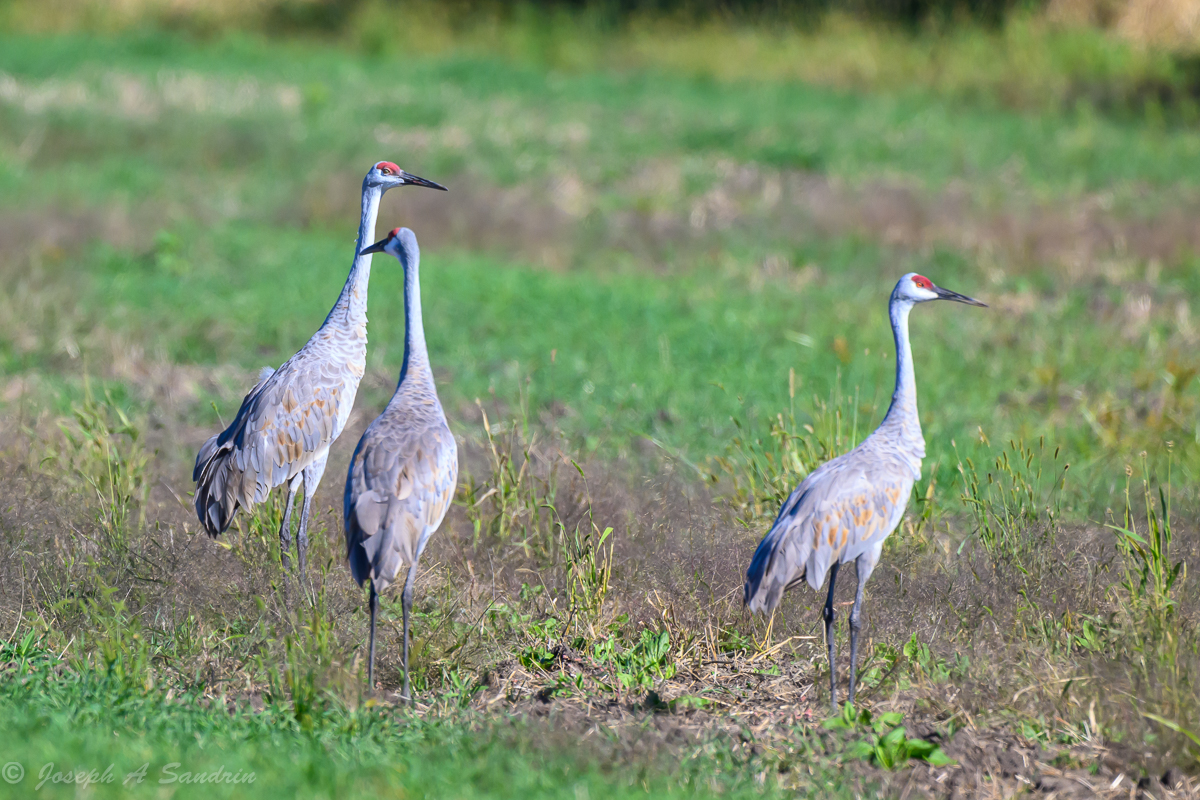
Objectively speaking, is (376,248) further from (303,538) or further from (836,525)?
(836,525)

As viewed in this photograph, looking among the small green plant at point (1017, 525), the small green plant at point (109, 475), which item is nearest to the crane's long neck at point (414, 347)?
the small green plant at point (109, 475)

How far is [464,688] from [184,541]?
169 centimetres

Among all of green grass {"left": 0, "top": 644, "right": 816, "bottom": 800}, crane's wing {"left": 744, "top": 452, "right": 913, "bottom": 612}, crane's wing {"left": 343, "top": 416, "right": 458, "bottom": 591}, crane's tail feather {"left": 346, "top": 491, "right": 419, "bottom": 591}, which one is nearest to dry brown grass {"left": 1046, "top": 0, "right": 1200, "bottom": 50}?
crane's wing {"left": 744, "top": 452, "right": 913, "bottom": 612}

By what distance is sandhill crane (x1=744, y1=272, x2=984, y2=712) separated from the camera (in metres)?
4.78

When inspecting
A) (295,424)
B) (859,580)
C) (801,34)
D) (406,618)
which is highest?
(801,34)

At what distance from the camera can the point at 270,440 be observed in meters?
5.66

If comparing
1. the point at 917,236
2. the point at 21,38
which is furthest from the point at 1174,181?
the point at 21,38

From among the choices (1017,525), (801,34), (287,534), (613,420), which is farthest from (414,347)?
(801,34)

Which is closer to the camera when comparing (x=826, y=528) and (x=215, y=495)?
(x=826, y=528)

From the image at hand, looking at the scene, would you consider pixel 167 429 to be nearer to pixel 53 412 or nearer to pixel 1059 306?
pixel 53 412

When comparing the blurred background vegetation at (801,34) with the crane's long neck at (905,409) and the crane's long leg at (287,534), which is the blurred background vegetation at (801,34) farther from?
the crane's long leg at (287,534)

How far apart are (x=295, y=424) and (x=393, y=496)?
1.06m

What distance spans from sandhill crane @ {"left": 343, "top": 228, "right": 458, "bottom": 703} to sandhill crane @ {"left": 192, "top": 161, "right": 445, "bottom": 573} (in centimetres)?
67

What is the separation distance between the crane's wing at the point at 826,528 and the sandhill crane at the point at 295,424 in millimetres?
2041
